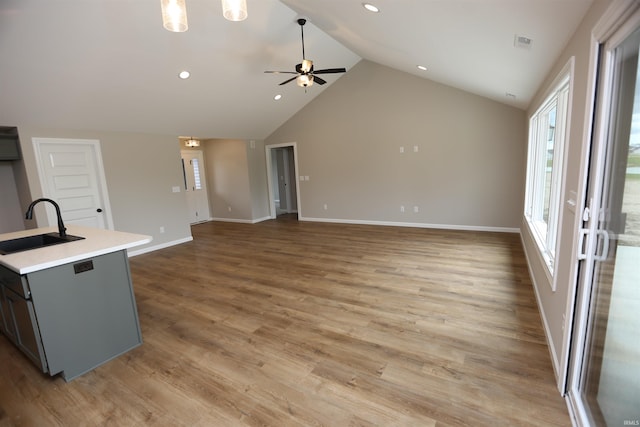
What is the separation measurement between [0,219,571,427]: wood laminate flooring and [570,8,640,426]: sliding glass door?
350mm

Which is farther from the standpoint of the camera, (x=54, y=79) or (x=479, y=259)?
(x=479, y=259)

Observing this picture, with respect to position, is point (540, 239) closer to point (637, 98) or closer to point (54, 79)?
point (637, 98)

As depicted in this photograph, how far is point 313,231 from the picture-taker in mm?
6625

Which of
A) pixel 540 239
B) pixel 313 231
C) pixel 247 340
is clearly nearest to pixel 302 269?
pixel 247 340

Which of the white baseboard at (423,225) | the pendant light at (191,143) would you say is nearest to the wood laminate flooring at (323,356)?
the white baseboard at (423,225)

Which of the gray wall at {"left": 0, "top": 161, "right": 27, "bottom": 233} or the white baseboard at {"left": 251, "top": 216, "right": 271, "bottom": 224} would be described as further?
the white baseboard at {"left": 251, "top": 216, "right": 271, "bottom": 224}

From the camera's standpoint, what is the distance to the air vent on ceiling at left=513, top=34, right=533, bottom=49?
224cm

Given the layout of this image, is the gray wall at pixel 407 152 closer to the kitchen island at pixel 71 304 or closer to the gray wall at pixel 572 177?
the gray wall at pixel 572 177

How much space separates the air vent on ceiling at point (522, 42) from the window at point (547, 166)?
0.35 m

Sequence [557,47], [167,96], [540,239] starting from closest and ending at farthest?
[557,47] < [540,239] < [167,96]

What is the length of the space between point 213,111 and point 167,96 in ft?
3.53

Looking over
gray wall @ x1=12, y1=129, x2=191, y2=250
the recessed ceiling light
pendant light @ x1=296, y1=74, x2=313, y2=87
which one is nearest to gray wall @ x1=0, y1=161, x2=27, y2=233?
gray wall @ x1=12, y1=129, x2=191, y2=250

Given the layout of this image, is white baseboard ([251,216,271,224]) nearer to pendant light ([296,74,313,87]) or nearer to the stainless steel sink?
pendant light ([296,74,313,87])

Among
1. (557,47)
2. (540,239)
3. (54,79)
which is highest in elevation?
(54,79)
